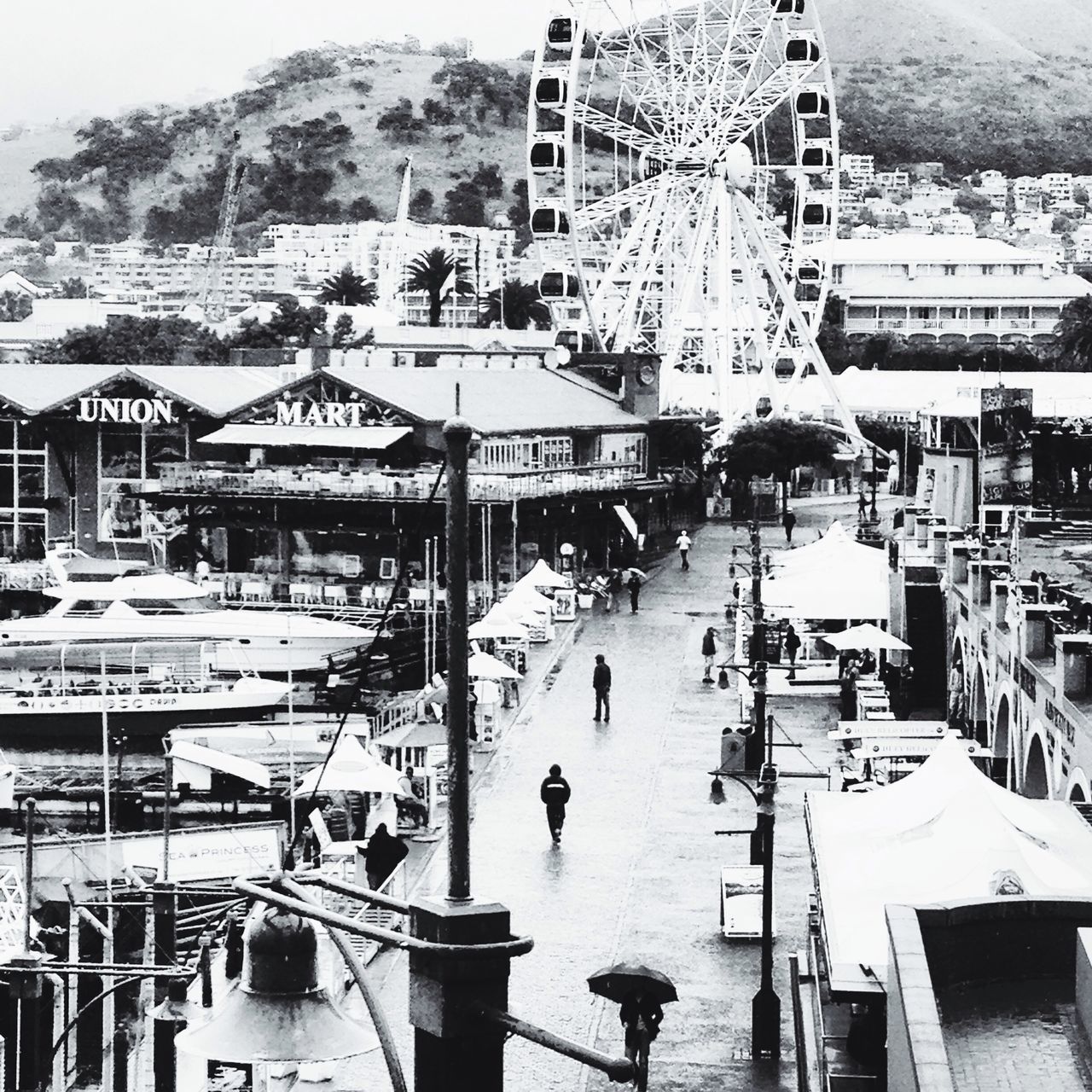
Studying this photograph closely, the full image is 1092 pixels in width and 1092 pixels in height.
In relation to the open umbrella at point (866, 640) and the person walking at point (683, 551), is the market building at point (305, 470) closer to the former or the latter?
the person walking at point (683, 551)

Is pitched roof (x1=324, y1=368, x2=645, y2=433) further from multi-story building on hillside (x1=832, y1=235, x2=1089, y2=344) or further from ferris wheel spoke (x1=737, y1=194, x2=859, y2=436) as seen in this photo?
multi-story building on hillside (x1=832, y1=235, x2=1089, y2=344)

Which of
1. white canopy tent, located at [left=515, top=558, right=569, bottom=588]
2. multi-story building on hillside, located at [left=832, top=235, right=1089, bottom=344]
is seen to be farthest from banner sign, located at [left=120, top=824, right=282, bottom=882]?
multi-story building on hillside, located at [left=832, top=235, right=1089, bottom=344]

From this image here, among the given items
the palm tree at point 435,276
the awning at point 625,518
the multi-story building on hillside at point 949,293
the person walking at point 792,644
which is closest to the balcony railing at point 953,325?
the multi-story building on hillside at point 949,293

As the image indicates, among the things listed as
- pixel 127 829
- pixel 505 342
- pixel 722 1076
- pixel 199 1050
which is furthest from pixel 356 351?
pixel 199 1050

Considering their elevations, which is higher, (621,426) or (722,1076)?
(621,426)

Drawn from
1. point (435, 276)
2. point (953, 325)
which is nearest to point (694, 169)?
point (435, 276)

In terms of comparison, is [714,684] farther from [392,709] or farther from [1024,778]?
[1024,778]
